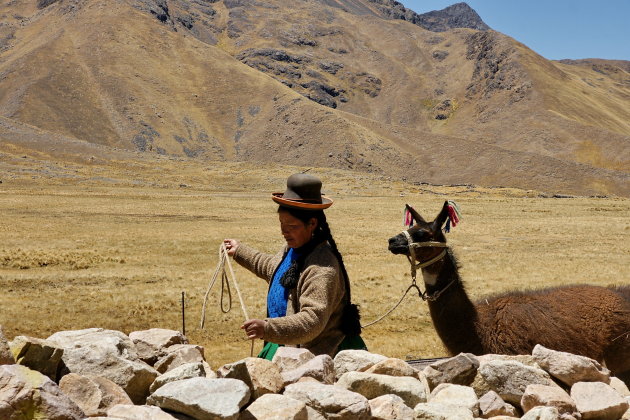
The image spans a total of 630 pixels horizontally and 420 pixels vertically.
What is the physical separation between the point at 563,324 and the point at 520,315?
0.50 meters

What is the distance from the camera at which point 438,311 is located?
297 inches

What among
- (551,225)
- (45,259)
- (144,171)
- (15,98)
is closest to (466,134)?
(144,171)

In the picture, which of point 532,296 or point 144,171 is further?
point 144,171

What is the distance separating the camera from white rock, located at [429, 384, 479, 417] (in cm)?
392

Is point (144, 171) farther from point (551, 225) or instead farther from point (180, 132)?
point (551, 225)

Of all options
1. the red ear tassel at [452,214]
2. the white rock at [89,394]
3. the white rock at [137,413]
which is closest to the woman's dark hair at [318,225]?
the white rock at [89,394]

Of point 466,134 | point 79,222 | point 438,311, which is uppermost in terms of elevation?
point 466,134

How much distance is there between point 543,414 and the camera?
359 cm

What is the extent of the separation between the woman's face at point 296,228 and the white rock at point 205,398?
220 cm

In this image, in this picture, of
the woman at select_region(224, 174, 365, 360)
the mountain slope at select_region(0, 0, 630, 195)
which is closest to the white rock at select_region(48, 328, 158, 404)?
the woman at select_region(224, 174, 365, 360)

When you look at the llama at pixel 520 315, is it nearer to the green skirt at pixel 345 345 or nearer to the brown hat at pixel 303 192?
the green skirt at pixel 345 345

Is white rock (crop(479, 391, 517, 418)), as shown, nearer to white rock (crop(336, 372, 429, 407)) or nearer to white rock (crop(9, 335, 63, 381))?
white rock (crop(336, 372, 429, 407))

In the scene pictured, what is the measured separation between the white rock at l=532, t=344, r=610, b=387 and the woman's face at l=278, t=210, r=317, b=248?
2280 millimetres

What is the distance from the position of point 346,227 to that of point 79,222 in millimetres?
18425
